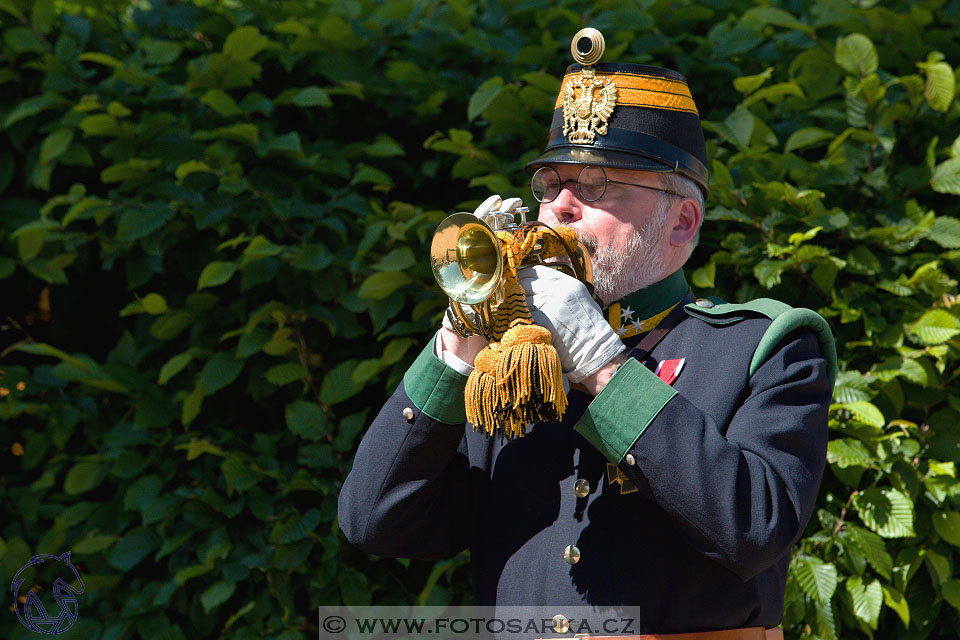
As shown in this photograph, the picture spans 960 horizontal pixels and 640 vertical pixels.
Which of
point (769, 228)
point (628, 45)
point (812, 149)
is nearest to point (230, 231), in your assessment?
point (628, 45)

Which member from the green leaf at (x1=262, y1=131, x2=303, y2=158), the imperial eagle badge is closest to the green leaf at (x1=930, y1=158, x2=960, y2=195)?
the imperial eagle badge

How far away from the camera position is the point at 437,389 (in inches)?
71.2

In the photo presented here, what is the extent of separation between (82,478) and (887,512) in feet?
7.76

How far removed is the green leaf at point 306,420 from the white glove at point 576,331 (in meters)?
1.39

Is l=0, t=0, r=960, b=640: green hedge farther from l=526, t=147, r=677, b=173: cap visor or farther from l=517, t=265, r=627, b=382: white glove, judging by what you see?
l=517, t=265, r=627, b=382: white glove

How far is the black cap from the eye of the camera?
2.00 meters

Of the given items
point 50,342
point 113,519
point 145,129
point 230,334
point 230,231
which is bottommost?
point 113,519

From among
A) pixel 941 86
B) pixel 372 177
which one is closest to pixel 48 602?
pixel 372 177

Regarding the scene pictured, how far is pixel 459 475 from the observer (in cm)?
200

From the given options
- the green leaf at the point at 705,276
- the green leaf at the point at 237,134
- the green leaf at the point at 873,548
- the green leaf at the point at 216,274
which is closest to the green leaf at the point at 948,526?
the green leaf at the point at 873,548

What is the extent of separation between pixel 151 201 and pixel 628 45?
5.27 ft

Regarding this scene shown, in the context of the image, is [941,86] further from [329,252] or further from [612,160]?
[329,252]

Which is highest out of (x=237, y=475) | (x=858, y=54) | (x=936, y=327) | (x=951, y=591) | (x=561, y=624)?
(x=858, y=54)

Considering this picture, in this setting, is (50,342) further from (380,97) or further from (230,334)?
(380,97)
